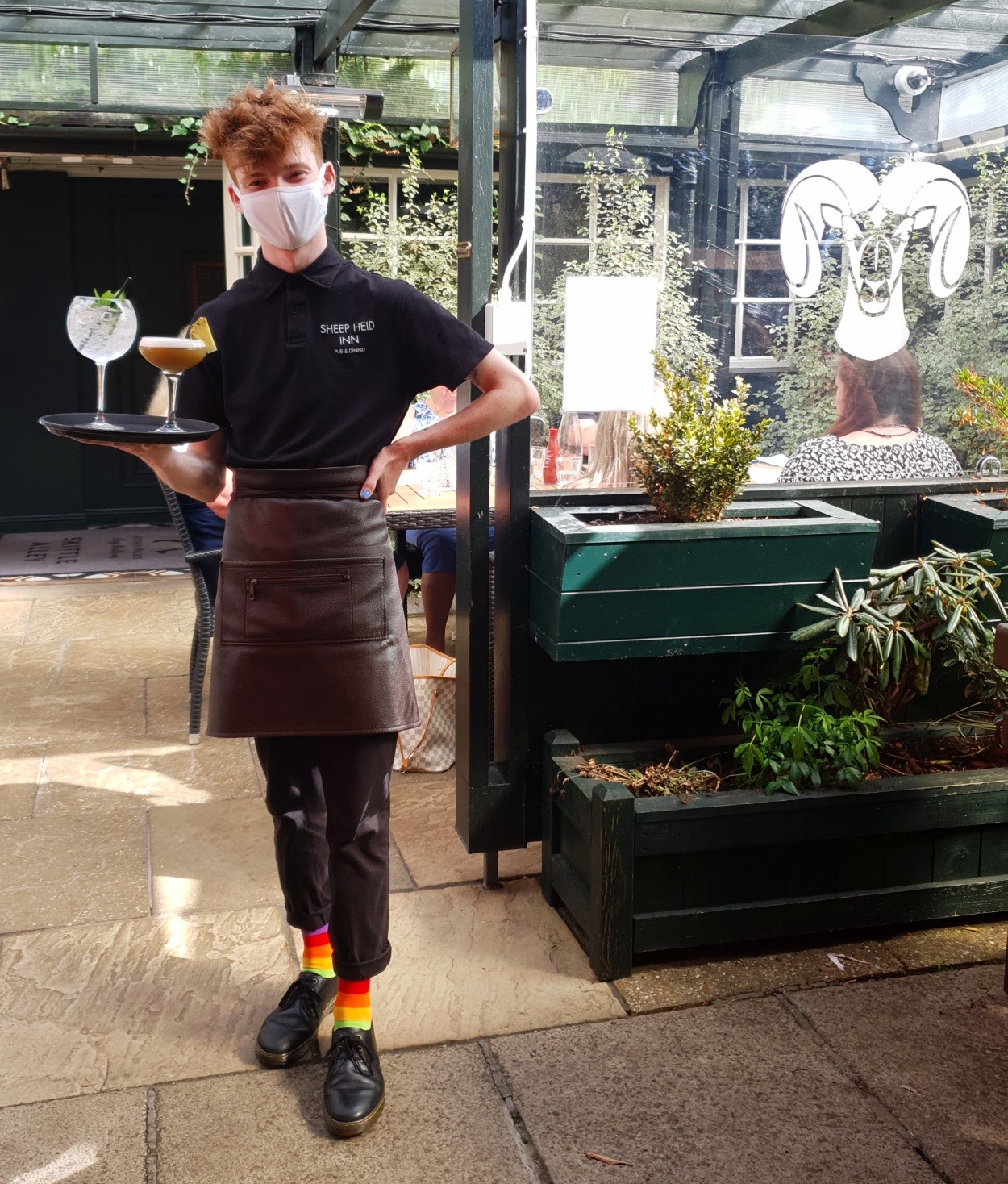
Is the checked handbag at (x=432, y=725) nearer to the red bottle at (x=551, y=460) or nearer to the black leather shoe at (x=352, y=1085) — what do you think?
the red bottle at (x=551, y=460)

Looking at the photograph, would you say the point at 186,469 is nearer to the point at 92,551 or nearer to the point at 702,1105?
the point at 702,1105

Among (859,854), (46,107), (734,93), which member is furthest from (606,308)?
(46,107)

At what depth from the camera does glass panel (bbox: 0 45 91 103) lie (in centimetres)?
635

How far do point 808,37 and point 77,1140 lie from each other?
3150 millimetres

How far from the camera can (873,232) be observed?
349cm

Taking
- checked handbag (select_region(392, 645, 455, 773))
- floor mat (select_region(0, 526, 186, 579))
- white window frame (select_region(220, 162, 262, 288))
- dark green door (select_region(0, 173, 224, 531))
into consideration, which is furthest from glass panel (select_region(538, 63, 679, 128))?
dark green door (select_region(0, 173, 224, 531))

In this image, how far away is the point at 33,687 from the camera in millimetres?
5246

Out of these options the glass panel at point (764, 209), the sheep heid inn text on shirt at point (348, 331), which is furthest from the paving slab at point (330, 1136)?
the glass panel at point (764, 209)

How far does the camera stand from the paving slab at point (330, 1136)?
2225 millimetres

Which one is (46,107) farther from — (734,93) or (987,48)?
(987,48)

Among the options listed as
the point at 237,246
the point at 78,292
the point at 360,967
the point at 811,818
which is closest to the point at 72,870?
the point at 360,967

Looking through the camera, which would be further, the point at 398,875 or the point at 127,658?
the point at 127,658

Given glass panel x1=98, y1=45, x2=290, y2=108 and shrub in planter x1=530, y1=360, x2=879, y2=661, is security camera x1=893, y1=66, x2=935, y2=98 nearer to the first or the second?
shrub in planter x1=530, y1=360, x2=879, y2=661

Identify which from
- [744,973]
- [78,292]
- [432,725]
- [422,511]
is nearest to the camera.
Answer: [744,973]
